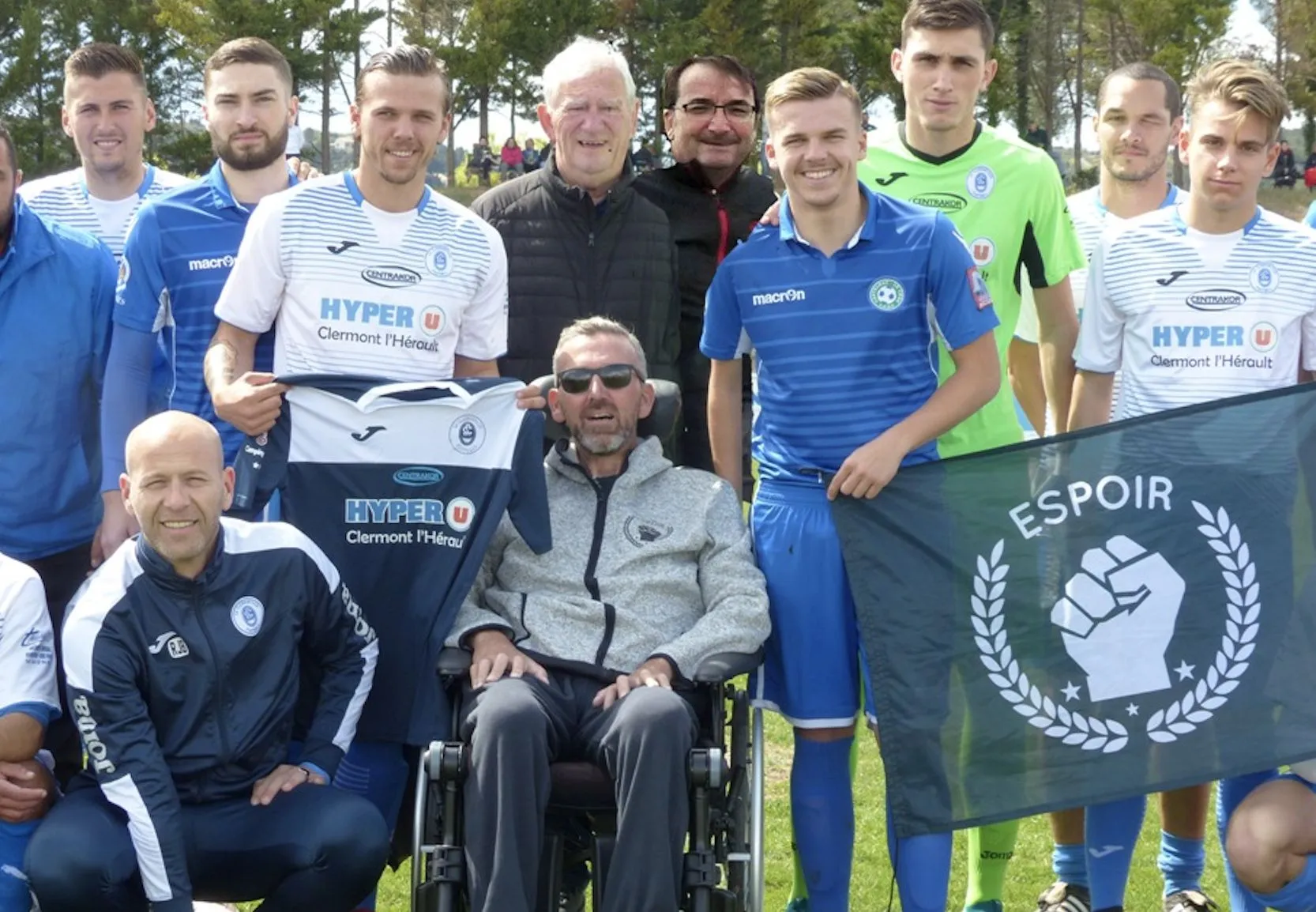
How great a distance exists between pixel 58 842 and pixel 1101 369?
314 cm

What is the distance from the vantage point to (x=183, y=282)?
4863 millimetres

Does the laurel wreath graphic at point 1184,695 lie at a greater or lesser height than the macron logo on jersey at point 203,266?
lesser

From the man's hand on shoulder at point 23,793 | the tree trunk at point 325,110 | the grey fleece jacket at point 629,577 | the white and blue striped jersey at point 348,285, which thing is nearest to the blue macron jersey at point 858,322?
the grey fleece jacket at point 629,577

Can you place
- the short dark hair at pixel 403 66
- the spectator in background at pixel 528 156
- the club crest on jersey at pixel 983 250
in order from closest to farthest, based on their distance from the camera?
the short dark hair at pixel 403 66, the club crest on jersey at pixel 983 250, the spectator in background at pixel 528 156

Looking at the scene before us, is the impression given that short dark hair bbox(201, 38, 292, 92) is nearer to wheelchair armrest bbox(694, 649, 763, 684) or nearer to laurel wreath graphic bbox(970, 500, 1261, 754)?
wheelchair armrest bbox(694, 649, 763, 684)

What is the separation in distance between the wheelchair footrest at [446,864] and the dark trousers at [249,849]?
0.92ft

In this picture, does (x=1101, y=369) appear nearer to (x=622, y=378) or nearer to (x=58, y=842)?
(x=622, y=378)

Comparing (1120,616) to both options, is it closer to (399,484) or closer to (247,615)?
(399,484)

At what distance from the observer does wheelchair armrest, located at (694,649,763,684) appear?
411cm

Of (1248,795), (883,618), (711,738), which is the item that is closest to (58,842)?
(711,738)

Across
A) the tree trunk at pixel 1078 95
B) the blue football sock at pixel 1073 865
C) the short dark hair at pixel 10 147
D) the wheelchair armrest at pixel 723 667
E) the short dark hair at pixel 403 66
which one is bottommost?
the blue football sock at pixel 1073 865

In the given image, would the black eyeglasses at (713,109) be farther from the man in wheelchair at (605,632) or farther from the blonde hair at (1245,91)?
the blonde hair at (1245,91)

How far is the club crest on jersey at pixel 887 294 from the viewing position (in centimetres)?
454

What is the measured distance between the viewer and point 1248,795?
173 inches
